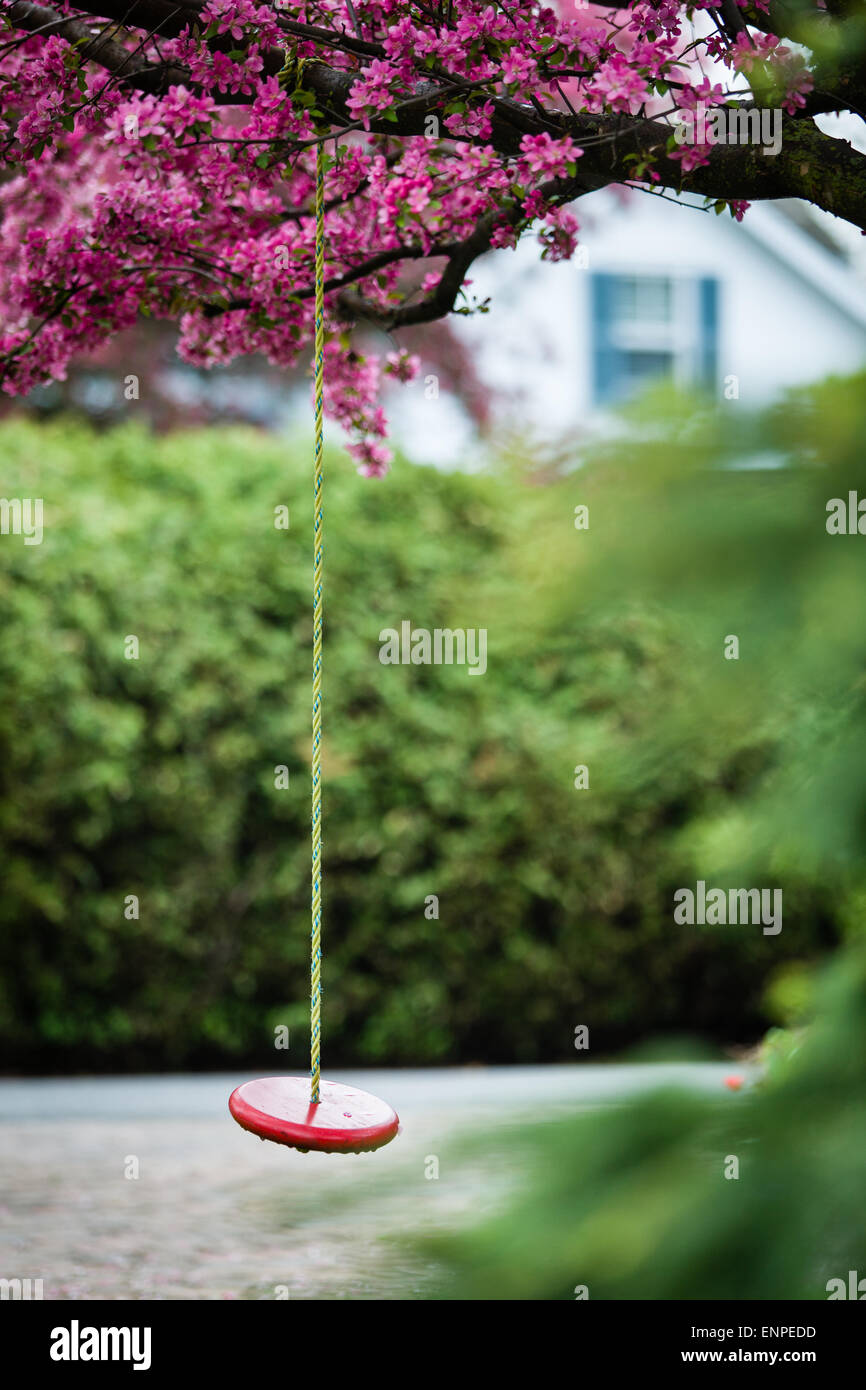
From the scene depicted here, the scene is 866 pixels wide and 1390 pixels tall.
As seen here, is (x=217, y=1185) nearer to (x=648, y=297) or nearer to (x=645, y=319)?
(x=645, y=319)

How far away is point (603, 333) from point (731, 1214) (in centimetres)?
1137

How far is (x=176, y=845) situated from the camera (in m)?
6.52

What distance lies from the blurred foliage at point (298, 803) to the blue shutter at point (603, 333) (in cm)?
474

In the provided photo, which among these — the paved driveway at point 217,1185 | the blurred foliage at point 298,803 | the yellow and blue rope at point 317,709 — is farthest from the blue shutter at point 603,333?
the yellow and blue rope at point 317,709

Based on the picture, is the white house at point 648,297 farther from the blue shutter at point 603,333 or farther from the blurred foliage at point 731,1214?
the blurred foliage at point 731,1214

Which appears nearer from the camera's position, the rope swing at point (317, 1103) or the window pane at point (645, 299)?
the rope swing at point (317, 1103)

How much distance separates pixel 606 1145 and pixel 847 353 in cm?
39

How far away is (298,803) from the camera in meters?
6.64

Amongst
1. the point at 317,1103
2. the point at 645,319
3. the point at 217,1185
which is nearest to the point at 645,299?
the point at 645,319

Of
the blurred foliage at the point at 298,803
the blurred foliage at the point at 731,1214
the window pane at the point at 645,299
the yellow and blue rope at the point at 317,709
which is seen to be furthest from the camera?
the window pane at the point at 645,299

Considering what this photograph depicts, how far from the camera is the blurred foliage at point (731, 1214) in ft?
1.94
